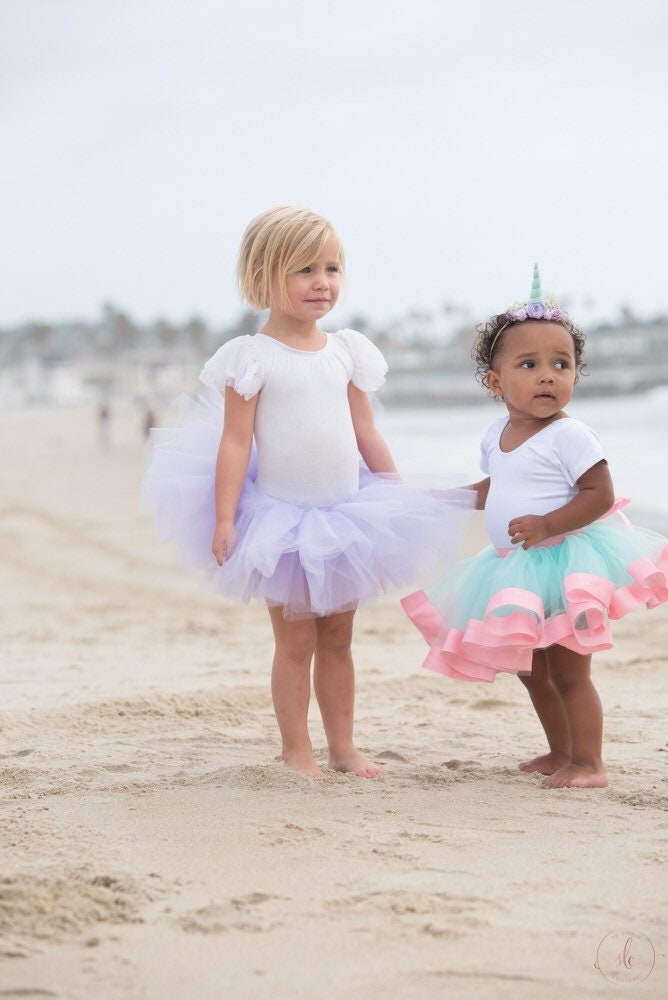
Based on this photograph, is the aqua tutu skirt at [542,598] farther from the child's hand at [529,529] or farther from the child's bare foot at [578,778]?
the child's bare foot at [578,778]

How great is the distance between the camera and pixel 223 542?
369cm

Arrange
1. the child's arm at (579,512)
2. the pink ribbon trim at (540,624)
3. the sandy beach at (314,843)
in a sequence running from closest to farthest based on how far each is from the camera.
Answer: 1. the sandy beach at (314,843)
2. the pink ribbon trim at (540,624)
3. the child's arm at (579,512)

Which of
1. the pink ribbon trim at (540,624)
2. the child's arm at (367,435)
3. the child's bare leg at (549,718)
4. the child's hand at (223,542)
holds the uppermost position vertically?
the child's arm at (367,435)

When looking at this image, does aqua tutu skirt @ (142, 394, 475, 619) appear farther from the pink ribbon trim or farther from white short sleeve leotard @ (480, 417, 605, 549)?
the pink ribbon trim

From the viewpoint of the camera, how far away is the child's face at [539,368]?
12.1ft

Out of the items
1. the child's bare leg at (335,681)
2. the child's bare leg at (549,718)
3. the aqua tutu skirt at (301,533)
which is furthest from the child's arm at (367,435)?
the child's bare leg at (549,718)

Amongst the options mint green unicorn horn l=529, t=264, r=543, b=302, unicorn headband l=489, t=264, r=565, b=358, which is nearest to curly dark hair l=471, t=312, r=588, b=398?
unicorn headband l=489, t=264, r=565, b=358

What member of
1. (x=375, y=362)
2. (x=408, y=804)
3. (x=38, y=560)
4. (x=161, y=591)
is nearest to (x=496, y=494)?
(x=375, y=362)

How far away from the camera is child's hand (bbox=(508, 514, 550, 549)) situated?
3.59m

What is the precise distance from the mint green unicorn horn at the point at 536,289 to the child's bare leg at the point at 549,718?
1.16 m

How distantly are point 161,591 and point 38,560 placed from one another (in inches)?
83.2

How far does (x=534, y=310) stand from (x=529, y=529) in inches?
28.2

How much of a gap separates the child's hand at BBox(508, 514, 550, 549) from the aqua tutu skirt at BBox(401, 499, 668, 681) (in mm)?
51

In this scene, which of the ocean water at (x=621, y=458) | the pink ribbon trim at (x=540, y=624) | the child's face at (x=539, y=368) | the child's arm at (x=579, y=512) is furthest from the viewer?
the ocean water at (x=621, y=458)
